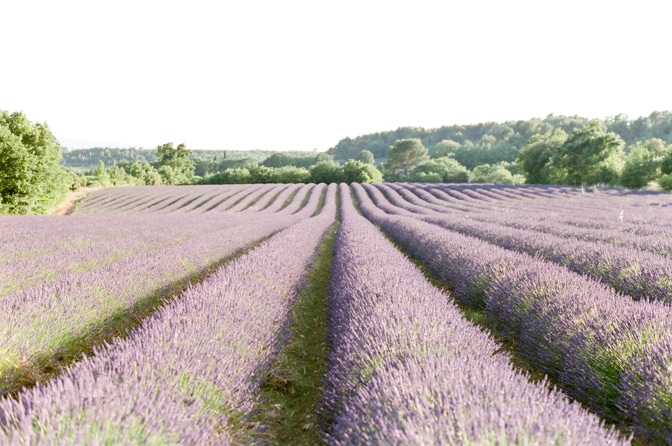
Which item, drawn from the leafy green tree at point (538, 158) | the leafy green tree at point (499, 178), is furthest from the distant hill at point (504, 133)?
the leafy green tree at point (538, 158)

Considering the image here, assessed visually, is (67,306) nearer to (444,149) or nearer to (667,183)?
(667,183)

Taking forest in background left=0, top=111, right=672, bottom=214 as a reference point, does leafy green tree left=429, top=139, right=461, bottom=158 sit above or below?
above

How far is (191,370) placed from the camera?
2.00 m

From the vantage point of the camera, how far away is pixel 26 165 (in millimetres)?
20109

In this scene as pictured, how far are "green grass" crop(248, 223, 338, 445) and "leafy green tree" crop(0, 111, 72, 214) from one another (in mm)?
23586

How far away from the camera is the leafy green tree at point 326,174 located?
55.7m

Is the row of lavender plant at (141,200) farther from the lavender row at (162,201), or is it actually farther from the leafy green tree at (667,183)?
the leafy green tree at (667,183)

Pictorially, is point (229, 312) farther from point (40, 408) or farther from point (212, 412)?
point (40, 408)

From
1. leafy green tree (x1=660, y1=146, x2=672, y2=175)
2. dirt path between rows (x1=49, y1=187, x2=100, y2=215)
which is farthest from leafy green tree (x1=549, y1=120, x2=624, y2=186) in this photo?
dirt path between rows (x1=49, y1=187, x2=100, y2=215)

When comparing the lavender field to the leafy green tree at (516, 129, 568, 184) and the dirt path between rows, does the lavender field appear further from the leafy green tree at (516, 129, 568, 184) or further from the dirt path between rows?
the leafy green tree at (516, 129, 568, 184)

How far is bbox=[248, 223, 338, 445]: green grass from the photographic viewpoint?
236 centimetres

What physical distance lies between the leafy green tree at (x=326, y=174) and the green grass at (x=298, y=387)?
51.5 metres

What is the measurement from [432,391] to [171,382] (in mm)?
1332

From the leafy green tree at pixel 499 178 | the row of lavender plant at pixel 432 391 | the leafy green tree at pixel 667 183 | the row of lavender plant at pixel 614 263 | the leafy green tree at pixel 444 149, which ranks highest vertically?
the leafy green tree at pixel 444 149
